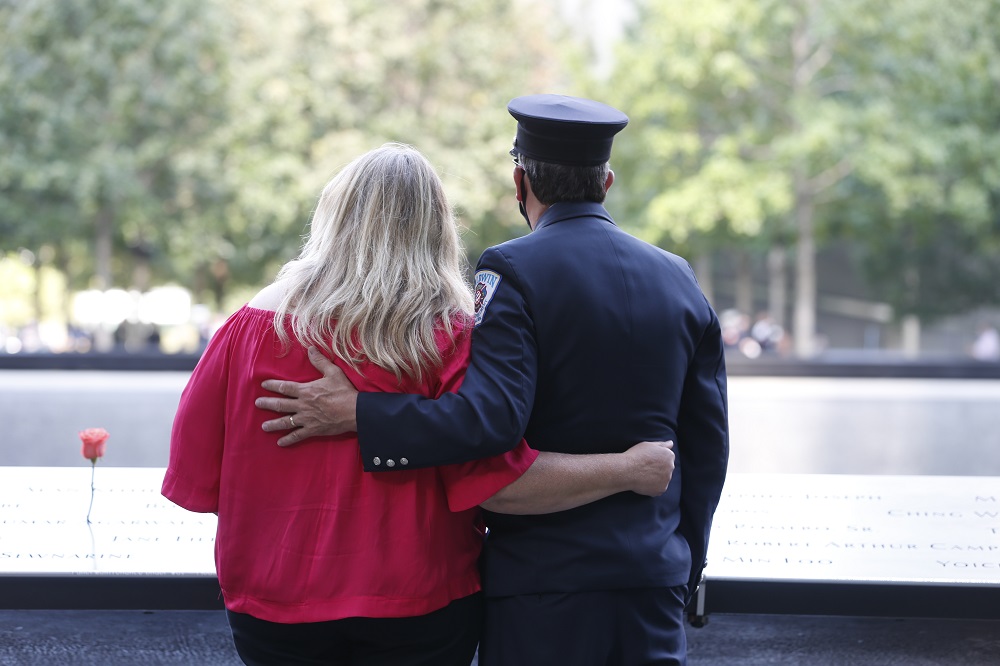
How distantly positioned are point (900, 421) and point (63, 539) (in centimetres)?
995

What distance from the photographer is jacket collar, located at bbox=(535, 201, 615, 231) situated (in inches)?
87.2

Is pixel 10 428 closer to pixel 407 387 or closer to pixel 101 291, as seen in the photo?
pixel 407 387

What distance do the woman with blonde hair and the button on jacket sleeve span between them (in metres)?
0.07

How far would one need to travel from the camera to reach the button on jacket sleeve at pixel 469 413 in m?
2.00

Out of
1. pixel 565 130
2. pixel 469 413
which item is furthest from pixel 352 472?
pixel 565 130

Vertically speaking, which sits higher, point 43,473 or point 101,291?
point 43,473

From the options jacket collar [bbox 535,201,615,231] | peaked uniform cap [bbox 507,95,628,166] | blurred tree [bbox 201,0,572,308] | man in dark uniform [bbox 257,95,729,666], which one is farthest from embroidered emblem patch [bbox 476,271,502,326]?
blurred tree [bbox 201,0,572,308]

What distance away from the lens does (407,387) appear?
2.11m

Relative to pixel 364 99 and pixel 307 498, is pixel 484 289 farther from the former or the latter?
pixel 364 99

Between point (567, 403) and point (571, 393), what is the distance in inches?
0.9

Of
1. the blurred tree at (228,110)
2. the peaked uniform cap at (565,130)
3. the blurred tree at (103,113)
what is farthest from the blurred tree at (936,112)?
the peaked uniform cap at (565,130)

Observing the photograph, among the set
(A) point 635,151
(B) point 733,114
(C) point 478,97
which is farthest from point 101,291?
(B) point 733,114

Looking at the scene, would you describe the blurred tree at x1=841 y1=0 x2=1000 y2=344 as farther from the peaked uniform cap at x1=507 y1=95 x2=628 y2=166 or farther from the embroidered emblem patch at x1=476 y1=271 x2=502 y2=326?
the embroidered emblem patch at x1=476 y1=271 x2=502 y2=326

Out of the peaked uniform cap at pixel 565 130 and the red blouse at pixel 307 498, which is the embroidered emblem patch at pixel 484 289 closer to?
the red blouse at pixel 307 498
